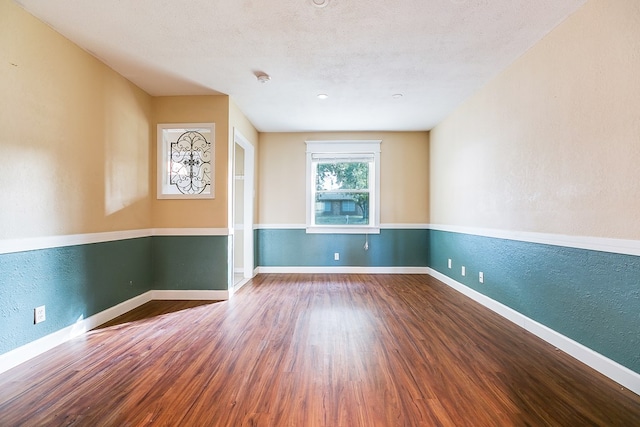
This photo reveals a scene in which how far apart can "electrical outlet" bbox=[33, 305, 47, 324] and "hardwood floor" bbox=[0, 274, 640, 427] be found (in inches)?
10.3

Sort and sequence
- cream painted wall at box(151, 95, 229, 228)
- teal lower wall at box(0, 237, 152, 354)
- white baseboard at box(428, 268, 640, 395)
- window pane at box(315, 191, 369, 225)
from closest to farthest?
white baseboard at box(428, 268, 640, 395), teal lower wall at box(0, 237, 152, 354), cream painted wall at box(151, 95, 229, 228), window pane at box(315, 191, 369, 225)

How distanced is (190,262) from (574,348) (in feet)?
12.5

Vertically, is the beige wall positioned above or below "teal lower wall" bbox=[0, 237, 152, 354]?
above

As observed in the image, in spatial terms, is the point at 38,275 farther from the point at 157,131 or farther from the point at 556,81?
the point at 556,81

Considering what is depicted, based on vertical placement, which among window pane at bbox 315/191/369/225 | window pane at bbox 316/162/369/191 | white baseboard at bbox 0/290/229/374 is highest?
window pane at bbox 316/162/369/191

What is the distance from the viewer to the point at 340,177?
16.8 ft

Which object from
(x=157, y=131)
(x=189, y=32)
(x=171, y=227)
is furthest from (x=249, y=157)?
(x=189, y=32)

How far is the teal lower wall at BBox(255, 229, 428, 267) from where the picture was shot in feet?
16.3

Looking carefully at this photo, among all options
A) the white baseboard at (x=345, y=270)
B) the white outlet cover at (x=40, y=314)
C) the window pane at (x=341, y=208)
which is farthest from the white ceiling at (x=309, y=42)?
the white baseboard at (x=345, y=270)

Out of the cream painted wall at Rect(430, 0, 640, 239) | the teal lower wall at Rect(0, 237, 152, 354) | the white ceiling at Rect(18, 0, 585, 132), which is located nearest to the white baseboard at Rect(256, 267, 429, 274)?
the cream painted wall at Rect(430, 0, 640, 239)

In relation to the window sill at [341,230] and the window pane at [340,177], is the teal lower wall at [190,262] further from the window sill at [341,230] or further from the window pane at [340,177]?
the window pane at [340,177]

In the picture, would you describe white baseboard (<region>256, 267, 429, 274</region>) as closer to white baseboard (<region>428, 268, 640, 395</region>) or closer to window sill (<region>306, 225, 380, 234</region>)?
window sill (<region>306, 225, 380, 234</region>)

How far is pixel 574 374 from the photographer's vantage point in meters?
1.82

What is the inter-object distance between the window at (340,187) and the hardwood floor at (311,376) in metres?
2.35
